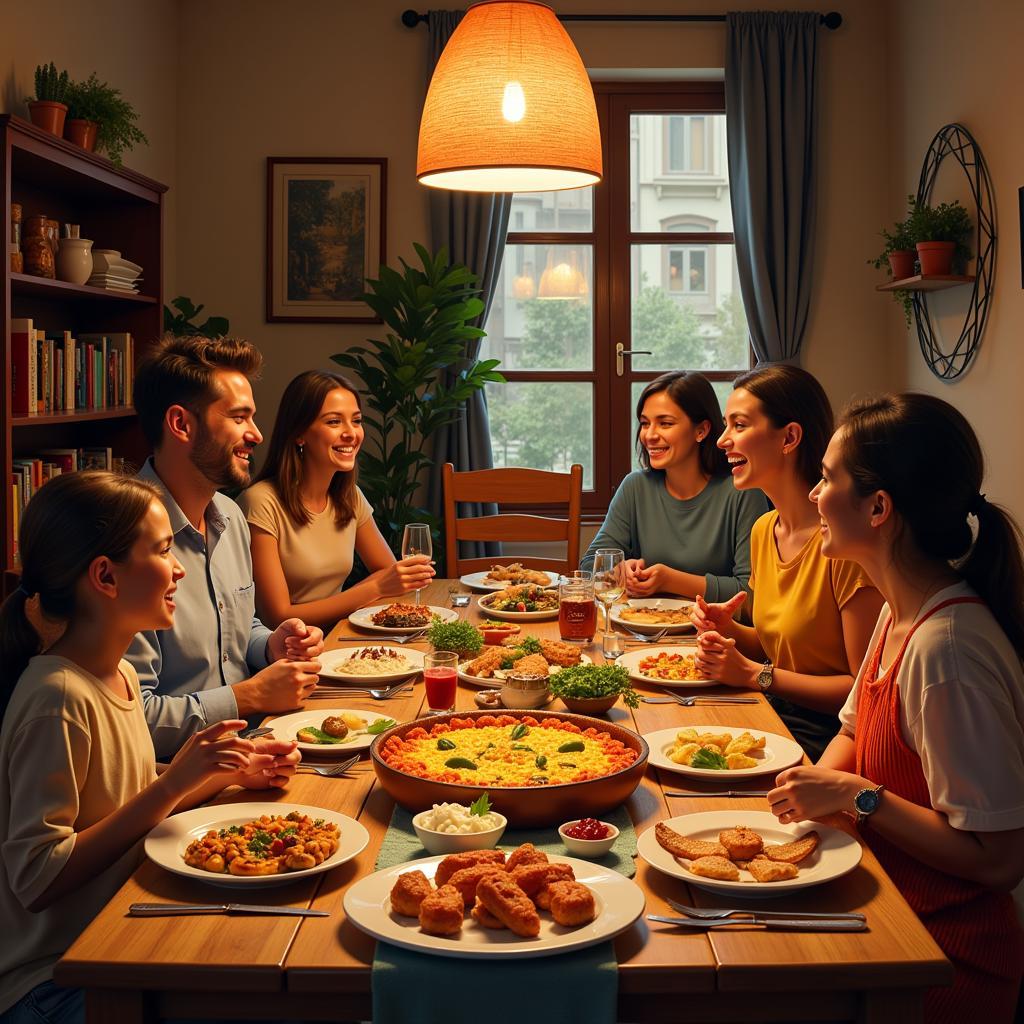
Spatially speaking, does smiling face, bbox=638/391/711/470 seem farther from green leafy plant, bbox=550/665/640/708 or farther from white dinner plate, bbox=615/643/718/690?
green leafy plant, bbox=550/665/640/708

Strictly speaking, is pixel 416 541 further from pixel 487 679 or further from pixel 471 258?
Result: pixel 471 258

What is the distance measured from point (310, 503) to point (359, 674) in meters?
1.10

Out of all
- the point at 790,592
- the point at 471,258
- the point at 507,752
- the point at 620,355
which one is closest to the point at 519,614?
the point at 790,592

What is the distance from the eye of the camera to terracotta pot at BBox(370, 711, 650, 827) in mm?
1500

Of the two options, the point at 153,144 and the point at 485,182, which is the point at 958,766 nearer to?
the point at 485,182

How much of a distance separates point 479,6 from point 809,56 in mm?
3455

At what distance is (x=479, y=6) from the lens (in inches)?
94.1

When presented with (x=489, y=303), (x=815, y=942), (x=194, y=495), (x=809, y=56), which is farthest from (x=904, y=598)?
(x=809, y=56)

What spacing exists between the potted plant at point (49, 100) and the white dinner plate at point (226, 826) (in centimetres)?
297

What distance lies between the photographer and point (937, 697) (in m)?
1.55

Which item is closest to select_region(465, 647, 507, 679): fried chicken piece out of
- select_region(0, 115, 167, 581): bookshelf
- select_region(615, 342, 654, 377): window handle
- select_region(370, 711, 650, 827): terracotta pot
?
select_region(370, 711, 650, 827): terracotta pot

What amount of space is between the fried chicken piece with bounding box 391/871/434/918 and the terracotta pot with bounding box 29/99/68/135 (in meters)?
3.30

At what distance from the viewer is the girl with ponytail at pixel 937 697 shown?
4.92ft

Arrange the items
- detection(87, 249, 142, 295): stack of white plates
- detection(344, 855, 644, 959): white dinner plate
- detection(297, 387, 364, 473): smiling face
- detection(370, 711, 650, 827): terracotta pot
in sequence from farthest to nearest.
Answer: detection(87, 249, 142, 295): stack of white plates
detection(297, 387, 364, 473): smiling face
detection(370, 711, 650, 827): terracotta pot
detection(344, 855, 644, 959): white dinner plate
